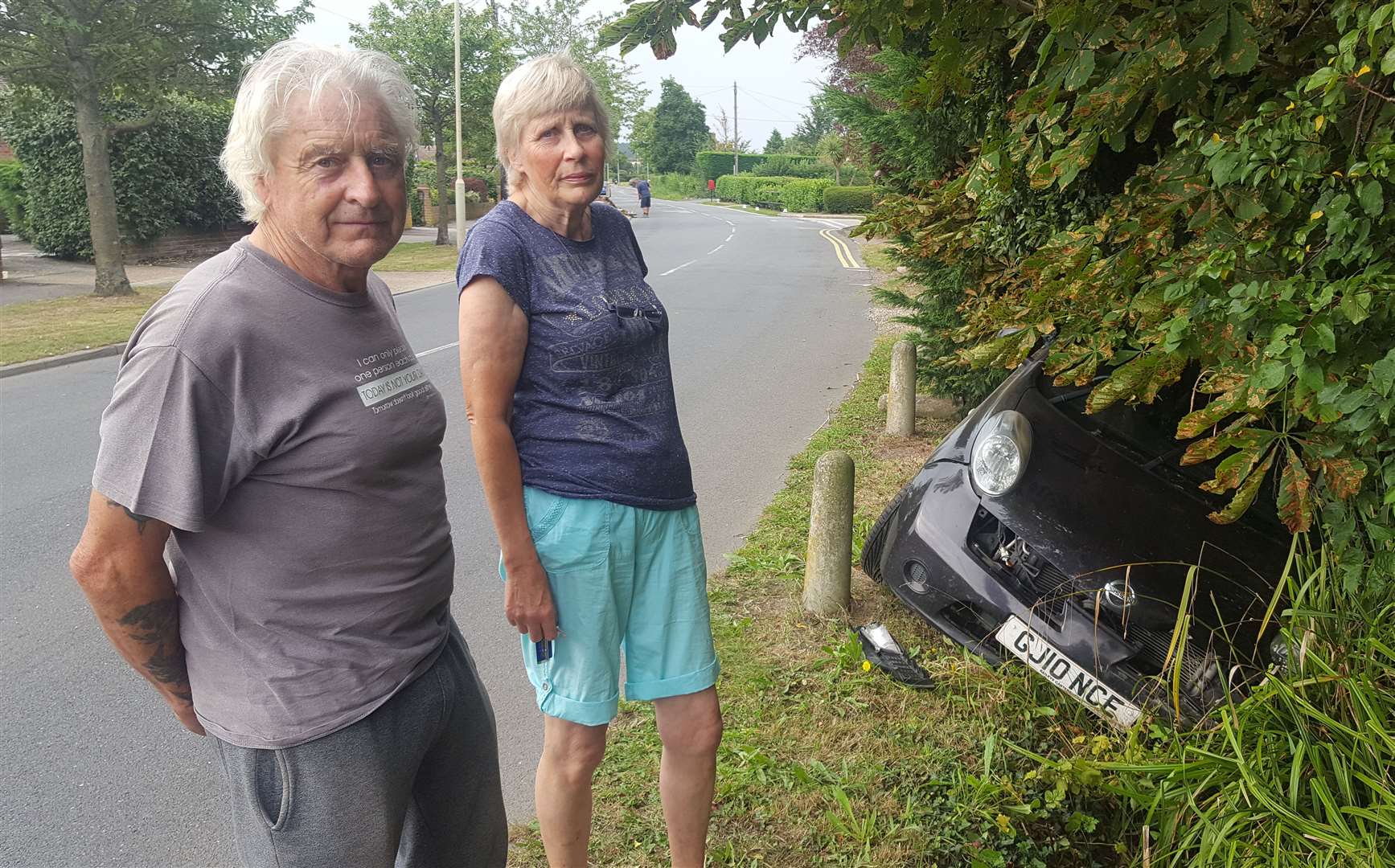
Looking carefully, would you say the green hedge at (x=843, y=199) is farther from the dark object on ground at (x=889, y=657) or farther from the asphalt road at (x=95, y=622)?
the dark object on ground at (x=889, y=657)

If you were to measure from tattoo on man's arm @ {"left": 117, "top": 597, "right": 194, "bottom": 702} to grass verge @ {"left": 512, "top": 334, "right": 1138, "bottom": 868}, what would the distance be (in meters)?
1.36

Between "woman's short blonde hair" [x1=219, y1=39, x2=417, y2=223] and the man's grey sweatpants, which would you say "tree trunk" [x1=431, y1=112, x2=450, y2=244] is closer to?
"woman's short blonde hair" [x1=219, y1=39, x2=417, y2=223]

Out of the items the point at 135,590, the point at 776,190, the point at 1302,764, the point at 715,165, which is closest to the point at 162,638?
the point at 135,590

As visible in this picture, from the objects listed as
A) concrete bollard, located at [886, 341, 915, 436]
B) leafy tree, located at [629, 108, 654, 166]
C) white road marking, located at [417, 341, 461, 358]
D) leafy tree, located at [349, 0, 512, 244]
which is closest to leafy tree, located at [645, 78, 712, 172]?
leafy tree, located at [629, 108, 654, 166]

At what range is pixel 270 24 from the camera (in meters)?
15.5

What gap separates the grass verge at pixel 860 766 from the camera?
2.77 m

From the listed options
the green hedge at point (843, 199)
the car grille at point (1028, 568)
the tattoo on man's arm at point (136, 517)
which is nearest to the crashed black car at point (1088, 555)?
the car grille at point (1028, 568)

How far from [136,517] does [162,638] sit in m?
0.26

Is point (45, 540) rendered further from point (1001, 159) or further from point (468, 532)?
point (1001, 159)

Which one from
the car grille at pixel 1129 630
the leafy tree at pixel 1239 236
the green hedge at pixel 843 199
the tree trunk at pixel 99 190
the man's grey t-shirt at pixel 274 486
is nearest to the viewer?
the man's grey t-shirt at pixel 274 486

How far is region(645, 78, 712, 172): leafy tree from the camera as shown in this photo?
77.4 meters

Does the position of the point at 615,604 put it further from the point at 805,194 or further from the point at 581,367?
the point at 805,194

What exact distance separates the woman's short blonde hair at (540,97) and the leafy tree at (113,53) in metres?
13.8

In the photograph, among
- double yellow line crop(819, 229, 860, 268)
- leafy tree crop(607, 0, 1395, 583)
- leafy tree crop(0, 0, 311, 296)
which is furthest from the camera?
double yellow line crop(819, 229, 860, 268)
